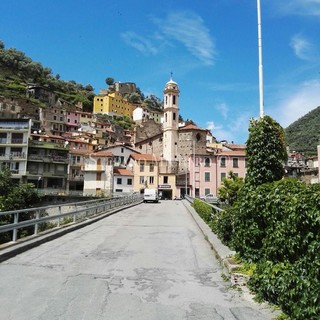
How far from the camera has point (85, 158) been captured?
7894 cm

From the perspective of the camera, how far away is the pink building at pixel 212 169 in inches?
3081

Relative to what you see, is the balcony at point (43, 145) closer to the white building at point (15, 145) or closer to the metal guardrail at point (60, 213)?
the white building at point (15, 145)

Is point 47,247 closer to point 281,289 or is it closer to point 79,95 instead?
point 281,289

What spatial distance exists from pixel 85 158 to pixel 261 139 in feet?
233

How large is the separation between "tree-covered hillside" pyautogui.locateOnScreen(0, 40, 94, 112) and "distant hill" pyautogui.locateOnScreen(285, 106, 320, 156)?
88.3 metres

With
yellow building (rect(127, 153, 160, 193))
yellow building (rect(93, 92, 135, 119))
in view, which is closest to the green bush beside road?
yellow building (rect(127, 153, 160, 193))

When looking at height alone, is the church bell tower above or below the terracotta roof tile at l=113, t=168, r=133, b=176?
above

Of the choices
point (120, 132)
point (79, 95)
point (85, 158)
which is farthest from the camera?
point (79, 95)

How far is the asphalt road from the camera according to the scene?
530cm

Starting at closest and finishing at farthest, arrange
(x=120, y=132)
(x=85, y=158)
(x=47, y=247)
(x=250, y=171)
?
(x=250, y=171) → (x=47, y=247) → (x=85, y=158) → (x=120, y=132)

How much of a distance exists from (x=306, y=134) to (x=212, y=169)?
6284 cm

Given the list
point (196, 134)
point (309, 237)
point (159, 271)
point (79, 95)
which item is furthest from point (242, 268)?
point (79, 95)

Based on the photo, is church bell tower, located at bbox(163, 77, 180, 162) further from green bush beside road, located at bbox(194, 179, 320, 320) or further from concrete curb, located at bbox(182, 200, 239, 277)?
green bush beside road, located at bbox(194, 179, 320, 320)

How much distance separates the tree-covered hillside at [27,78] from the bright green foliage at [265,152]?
131730mm
